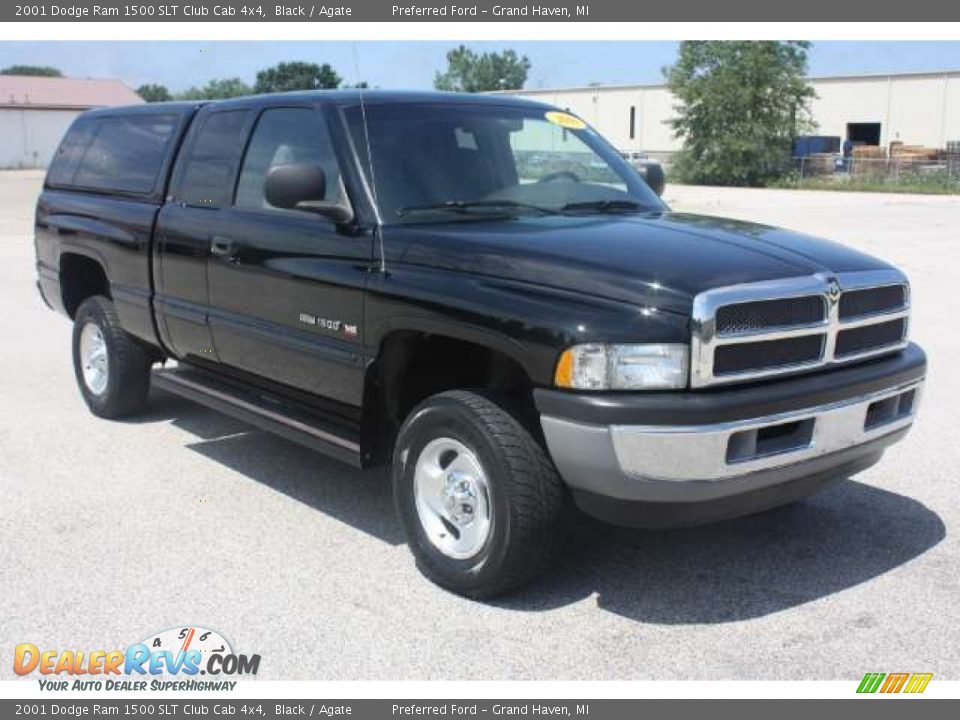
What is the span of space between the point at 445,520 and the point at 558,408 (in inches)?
36.0

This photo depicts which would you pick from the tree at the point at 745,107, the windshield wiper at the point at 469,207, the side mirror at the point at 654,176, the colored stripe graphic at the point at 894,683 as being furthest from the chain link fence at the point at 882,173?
the colored stripe graphic at the point at 894,683

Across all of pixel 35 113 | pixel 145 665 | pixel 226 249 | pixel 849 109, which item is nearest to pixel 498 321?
pixel 145 665

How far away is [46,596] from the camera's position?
169 inches

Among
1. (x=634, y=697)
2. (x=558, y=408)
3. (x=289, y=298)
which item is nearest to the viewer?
(x=634, y=697)

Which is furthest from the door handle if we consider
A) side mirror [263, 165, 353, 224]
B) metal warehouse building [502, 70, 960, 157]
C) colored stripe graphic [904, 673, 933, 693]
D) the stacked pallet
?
the stacked pallet

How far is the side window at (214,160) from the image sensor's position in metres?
5.58

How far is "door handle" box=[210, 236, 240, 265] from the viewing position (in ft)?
17.5

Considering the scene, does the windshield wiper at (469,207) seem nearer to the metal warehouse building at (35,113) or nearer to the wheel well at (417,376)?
the wheel well at (417,376)

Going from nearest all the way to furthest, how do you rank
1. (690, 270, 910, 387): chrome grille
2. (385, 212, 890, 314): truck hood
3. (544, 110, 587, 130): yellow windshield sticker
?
1. (690, 270, 910, 387): chrome grille
2. (385, 212, 890, 314): truck hood
3. (544, 110, 587, 130): yellow windshield sticker

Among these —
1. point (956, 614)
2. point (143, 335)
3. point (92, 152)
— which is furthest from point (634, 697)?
point (92, 152)

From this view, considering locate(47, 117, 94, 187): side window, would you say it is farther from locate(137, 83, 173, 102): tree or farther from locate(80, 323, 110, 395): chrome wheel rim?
locate(137, 83, 173, 102): tree

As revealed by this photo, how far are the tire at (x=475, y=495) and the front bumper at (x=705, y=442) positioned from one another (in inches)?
6.1

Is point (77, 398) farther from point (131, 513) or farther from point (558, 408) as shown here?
point (558, 408)

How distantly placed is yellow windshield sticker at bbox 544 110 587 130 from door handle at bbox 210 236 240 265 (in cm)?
178
